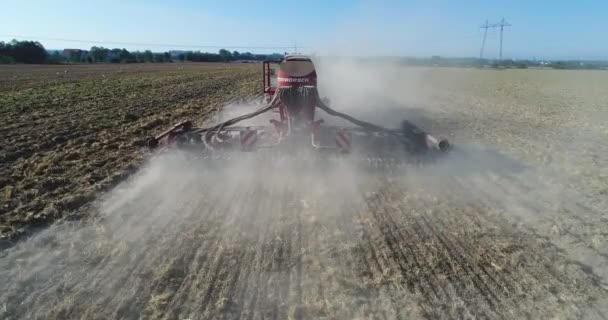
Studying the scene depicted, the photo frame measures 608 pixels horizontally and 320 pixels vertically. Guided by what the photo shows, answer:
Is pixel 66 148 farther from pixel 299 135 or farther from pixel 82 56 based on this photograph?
pixel 82 56

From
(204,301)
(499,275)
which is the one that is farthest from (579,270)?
(204,301)

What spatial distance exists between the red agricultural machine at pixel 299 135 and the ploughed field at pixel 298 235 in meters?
0.36

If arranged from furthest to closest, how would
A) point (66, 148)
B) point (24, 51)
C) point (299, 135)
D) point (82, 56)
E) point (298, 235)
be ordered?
1. point (82, 56)
2. point (24, 51)
3. point (66, 148)
4. point (299, 135)
5. point (298, 235)

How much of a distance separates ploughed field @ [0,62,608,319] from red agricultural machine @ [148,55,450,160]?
1.17 feet

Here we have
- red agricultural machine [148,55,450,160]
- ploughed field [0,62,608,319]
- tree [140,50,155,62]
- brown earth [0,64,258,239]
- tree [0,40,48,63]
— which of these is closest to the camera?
ploughed field [0,62,608,319]

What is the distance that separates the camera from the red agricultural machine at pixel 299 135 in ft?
27.9

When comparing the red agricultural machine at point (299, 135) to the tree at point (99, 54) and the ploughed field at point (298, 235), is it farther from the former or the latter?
the tree at point (99, 54)

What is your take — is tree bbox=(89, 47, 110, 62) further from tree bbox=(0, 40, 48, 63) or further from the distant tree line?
tree bbox=(0, 40, 48, 63)

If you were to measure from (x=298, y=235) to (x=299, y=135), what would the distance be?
351 cm

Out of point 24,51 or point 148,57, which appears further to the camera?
point 148,57

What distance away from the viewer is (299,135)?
8750 mm

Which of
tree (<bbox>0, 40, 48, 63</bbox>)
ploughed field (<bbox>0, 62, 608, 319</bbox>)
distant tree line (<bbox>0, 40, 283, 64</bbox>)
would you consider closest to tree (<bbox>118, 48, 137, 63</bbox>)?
distant tree line (<bbox>0, 40, 283, 64</bbox>)

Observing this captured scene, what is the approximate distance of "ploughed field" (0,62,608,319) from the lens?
4141 millimetres

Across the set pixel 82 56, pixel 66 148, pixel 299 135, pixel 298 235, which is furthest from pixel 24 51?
pixel 298 235
